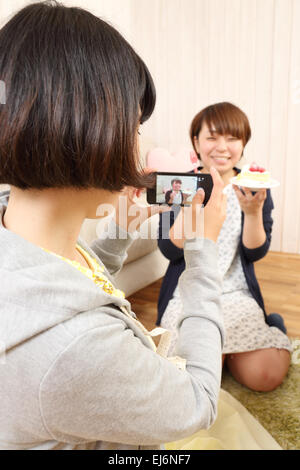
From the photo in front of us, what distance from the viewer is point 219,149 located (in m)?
1.57

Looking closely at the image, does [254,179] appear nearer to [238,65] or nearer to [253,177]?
[253,177]

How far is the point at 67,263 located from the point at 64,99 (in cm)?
18

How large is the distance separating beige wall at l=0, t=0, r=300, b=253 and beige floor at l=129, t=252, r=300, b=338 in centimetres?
37

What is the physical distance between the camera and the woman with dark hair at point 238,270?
1.40m

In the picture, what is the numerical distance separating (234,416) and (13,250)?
0.95 metres

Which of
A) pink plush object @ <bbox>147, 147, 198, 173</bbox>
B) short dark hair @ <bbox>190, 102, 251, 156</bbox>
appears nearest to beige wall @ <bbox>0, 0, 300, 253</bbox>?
pink plush object @ <bbox>147, 147, 198, 173</bbox>

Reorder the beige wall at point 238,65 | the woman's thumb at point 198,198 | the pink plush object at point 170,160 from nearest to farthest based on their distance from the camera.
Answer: the woman's thumb at point 198,198 → the beige wall at point 238,65 → the pink plush object at point 170,160

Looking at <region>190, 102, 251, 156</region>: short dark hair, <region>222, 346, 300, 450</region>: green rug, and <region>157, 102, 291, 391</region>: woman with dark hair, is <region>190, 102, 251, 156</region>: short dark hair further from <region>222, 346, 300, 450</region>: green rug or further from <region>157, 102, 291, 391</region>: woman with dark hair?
<region>222, 346, 300, 450</region>: green rug

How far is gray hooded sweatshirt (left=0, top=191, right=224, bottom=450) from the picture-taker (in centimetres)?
39

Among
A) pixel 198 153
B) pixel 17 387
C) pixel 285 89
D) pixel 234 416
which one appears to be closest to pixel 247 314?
pixel 234 416

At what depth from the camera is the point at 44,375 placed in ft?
1.26

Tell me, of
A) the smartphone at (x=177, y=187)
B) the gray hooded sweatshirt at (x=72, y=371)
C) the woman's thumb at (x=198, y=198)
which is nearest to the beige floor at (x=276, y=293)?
the smartphone at (x=177, y=187)

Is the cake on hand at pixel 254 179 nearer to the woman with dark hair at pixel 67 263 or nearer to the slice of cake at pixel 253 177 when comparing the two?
the slice of cake at pixel 253 177

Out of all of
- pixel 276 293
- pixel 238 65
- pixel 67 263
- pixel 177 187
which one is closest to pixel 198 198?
→ pixel 177 187
